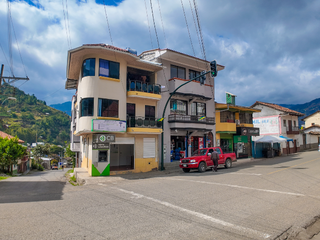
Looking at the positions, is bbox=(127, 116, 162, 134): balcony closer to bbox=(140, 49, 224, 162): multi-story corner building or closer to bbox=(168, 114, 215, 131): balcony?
bbox=(140, 49, 224, 162): multi-story corner building

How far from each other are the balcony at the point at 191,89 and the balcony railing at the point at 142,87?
1897 mm

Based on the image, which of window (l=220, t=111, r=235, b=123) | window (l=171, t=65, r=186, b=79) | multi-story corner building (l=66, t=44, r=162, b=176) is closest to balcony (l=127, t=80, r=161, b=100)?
multi-story corner building (l=66, t=44, r=162, b=176)

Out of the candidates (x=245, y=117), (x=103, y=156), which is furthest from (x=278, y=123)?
(x=103, y=156)

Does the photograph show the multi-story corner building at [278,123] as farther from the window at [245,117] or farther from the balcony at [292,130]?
the window at [245,117]

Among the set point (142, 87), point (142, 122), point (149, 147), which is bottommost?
point (149, 147)

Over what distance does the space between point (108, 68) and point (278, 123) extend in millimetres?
31787

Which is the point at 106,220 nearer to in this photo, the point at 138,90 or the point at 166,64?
the point at 138,90

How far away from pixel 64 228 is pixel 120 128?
12.0m

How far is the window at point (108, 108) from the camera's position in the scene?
17.2 m

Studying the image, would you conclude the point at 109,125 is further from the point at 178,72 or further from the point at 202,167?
the point at 178,72

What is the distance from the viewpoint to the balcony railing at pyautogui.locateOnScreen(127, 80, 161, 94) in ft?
62.7

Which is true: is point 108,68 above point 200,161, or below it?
above

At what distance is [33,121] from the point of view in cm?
13888

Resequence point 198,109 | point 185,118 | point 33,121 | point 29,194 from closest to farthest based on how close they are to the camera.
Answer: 1. point 29,194
2. point 185,118
3. point 198,109
4. point 33,121
